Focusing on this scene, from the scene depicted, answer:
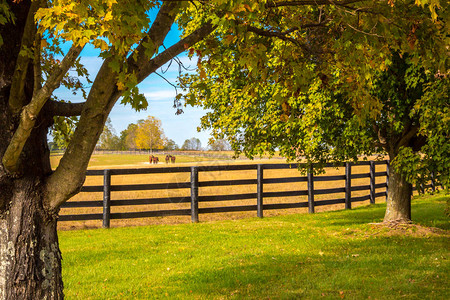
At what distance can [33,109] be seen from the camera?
11.9 feet

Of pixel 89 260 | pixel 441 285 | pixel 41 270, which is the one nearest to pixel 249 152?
pixel 89 260

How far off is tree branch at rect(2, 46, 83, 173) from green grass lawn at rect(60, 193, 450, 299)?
9.15 feet

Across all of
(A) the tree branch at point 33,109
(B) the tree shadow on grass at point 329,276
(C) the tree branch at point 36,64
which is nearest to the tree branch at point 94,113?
(A) the tree branch at point 33,109

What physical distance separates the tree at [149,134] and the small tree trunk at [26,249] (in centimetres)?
6631

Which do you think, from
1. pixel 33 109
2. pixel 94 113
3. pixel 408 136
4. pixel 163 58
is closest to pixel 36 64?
pixel 33 109

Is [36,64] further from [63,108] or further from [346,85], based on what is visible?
[346,85]

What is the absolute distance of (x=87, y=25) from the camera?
9.34 feet

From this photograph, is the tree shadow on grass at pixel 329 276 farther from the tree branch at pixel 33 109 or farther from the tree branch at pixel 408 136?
the tree branch at pixel 33 109

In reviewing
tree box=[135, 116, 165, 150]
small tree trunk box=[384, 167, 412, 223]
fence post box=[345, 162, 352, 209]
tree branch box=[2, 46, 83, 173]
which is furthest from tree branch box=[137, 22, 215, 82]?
tree box=[135, 116, 165, 150]

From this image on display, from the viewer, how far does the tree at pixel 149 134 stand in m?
70.0

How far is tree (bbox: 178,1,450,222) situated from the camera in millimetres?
4438

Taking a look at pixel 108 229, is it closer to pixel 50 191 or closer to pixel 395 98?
pixel 50 191

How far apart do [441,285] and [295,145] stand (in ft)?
18.2

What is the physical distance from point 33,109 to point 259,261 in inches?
196
